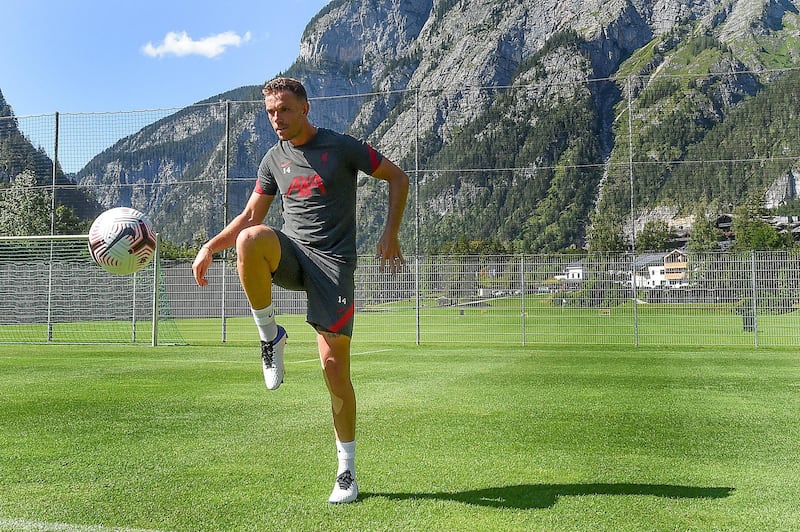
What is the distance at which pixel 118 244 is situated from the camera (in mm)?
5293

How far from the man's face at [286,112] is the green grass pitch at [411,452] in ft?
5.14

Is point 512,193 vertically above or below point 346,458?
above

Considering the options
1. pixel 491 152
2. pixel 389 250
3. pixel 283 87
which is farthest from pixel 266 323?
pixel 491 152

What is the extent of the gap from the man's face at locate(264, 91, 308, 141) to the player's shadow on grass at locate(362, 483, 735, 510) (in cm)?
162

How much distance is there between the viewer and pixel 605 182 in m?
14.9

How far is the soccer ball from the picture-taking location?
5.30 m

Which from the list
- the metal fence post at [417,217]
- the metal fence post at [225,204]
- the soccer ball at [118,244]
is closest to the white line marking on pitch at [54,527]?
the soccer ball at [118,244]

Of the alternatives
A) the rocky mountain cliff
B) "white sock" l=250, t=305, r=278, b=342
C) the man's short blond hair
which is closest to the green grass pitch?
"white sock" l=250, t=305, r=278, b=342

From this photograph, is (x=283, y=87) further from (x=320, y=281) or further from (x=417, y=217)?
(x=417, y=217)

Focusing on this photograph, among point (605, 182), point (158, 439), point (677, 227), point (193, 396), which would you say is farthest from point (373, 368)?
point (677, 227)

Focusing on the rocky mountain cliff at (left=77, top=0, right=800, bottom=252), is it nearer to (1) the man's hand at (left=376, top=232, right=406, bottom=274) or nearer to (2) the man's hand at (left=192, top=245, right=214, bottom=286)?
(1) the man's hand at (left=376, top=232, right=406, bottom=274)

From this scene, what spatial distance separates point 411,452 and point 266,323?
3.71 ft

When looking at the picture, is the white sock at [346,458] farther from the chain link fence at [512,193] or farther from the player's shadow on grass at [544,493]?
the chain link fence at [512,193]

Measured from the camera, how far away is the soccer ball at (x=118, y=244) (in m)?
5.30
